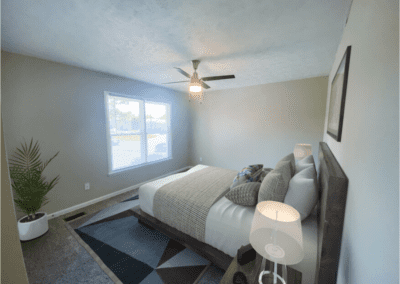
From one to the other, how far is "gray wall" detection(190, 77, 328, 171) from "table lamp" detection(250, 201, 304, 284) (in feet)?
10.7

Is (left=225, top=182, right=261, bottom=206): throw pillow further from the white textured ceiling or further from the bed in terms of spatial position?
the white textured ceiling

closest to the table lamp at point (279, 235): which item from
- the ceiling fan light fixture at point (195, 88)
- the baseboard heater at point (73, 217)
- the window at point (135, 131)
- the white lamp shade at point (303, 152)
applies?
the ceiling fan light fixture at point (195, 88)

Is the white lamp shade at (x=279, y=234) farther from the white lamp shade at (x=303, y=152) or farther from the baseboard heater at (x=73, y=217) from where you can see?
the baseboard heater at (x=73, y=217)

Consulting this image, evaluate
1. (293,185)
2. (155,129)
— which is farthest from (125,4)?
(155,129)

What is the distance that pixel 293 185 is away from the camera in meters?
1.63

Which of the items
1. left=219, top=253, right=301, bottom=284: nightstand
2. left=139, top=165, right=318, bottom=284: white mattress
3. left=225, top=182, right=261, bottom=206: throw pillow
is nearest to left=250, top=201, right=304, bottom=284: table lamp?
left=219, top=253, right=301, bottom=284: nightstand

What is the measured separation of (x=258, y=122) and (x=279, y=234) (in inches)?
141

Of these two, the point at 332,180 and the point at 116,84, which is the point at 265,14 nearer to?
the point at 332,180

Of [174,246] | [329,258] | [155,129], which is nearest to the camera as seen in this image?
[329,258]

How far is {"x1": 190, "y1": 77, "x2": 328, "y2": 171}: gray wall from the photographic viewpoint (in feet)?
12.0

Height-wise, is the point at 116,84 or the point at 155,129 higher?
the point at 116,84

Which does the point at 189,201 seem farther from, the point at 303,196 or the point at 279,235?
the point at 279,235

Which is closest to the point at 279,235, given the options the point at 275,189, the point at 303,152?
the point at 275,189

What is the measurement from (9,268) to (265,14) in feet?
6.82
